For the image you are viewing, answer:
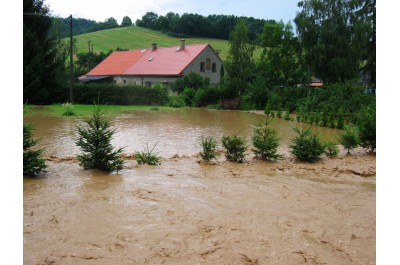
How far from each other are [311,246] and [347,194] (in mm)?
2527

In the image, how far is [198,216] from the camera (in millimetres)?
4523

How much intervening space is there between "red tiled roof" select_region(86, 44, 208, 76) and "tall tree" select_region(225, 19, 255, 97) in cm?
654

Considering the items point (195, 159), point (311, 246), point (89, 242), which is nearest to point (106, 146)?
point (195, 159)

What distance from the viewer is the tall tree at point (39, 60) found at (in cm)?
1902

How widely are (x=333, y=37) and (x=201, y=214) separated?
1021 inches

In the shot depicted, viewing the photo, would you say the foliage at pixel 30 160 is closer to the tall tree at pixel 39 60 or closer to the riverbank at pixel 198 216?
A: the riverbank at pixel 198 216

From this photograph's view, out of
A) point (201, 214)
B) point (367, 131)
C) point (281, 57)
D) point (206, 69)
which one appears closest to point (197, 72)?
point (206, 69)

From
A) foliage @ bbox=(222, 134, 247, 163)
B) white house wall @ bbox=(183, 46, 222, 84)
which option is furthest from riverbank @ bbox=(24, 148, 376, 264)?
white house wall @ bbox=(183, 46, 222, 84)

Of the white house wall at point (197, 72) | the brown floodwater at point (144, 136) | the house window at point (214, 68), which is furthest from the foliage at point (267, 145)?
the house window at point (214, 68)

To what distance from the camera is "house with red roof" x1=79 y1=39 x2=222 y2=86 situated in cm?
3522

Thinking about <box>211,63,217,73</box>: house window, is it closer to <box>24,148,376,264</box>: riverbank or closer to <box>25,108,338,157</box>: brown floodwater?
<box>25,108,338,157</box>: brown floodwater

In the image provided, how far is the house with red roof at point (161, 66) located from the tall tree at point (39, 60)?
1137 cm

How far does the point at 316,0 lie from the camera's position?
2866 centimetres

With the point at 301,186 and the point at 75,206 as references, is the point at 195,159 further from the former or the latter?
the point at 75,206
